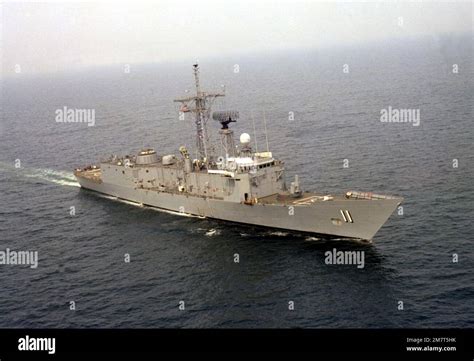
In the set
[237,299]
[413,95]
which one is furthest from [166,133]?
[237,299]

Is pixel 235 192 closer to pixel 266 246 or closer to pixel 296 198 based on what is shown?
pixel 296 198

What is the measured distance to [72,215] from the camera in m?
53.0

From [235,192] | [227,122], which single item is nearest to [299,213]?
[235,192]

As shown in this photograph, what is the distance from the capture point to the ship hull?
40000mm

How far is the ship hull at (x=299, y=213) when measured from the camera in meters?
40.0

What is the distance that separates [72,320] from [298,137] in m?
48.6

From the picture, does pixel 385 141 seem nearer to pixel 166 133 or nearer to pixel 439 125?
pixel 439 125

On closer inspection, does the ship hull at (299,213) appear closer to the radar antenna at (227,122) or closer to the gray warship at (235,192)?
the gray warship at (235,192)

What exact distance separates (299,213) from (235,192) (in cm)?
685

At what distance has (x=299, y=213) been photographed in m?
42.9
